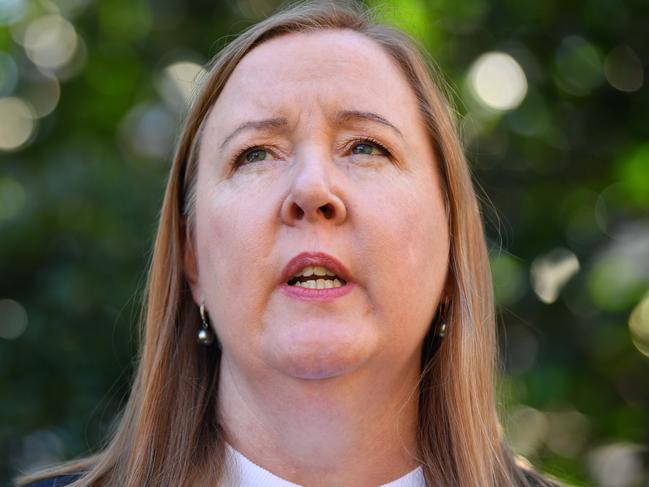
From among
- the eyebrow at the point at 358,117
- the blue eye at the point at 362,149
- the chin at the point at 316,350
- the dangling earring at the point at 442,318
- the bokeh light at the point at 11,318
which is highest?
the eyebrow at the point at 358,117

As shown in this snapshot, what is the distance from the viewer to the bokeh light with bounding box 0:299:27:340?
3650 millimetres

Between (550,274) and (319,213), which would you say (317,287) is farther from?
(550,274)

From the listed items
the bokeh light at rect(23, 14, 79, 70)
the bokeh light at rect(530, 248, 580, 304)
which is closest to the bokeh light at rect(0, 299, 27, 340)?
the bokeh light at rect(23, 14, 79, 70)

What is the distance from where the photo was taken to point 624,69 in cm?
337

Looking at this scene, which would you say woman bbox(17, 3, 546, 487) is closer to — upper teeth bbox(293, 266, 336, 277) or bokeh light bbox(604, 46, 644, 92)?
upper teeth bbox(293, 266, 336, 277)

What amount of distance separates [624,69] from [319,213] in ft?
4.85

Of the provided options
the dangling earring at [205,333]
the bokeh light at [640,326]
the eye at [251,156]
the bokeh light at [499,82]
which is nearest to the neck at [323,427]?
the dangling earring at [205,333]

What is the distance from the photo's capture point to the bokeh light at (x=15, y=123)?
154 inches

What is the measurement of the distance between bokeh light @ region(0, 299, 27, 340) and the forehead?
54.7 inches

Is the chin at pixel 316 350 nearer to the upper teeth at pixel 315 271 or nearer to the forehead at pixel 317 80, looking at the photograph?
the upper teeth at pixel 315 271

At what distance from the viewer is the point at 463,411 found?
2592 millimetres

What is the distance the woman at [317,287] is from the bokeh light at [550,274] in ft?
2.13

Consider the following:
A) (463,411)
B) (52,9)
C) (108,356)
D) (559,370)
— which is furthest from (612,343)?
(52,9)

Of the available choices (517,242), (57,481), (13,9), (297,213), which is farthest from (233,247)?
(13,9)
